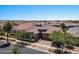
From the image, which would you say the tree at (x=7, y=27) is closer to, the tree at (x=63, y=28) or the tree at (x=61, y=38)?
the tree at (x=61, y=38)

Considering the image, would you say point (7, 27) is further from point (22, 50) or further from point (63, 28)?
point (63, 28)

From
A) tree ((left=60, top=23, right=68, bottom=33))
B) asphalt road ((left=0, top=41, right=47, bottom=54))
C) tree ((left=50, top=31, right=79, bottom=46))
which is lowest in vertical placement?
asphalt road ((left=0, top=41, right=47, bottom=54))

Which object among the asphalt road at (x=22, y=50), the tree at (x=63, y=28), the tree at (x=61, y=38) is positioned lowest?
the asphalt road at (x=22, y=50)

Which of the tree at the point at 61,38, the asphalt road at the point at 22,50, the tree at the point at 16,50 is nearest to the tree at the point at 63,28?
the tree at the point at 61,38

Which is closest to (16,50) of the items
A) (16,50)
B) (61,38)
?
(16,50)

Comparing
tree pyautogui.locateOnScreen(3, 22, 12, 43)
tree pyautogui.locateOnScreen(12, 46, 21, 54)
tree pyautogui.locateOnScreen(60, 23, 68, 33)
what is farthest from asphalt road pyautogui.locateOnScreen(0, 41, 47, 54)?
tree pyautogui.locateOnScreen(60, 23, 68, 33)

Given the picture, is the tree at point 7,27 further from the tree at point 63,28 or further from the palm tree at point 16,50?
the tree at point 63,28

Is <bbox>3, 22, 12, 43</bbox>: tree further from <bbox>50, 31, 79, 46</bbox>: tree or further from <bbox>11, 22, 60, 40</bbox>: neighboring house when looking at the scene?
<bbox>50, 31, 79, 46</bbox>: tree

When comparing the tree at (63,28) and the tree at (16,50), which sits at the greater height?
the tree at (63,28)
